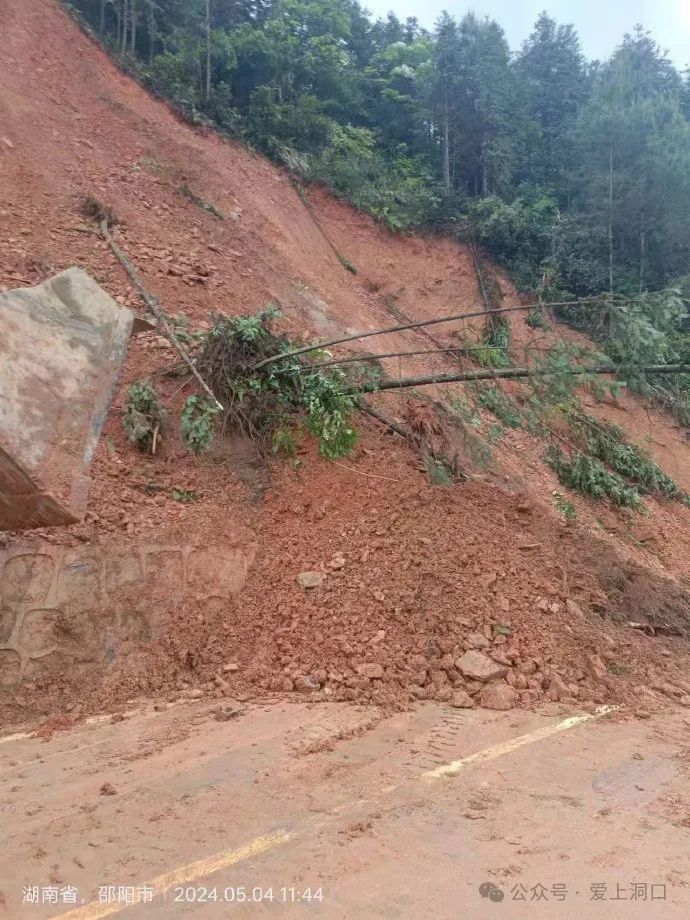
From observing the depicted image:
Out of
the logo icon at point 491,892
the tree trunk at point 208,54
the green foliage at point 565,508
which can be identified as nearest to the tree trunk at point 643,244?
the tree trunk at point 208,54

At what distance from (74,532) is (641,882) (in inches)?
175

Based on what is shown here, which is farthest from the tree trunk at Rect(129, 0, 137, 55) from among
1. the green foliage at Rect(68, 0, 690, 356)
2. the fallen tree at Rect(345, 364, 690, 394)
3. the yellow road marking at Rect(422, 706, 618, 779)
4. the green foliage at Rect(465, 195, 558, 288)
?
the yellow road marking at Rect(422, 706, 618, 779)

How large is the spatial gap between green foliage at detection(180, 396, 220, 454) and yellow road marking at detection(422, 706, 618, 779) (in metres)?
3.77

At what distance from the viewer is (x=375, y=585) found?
5707 mm

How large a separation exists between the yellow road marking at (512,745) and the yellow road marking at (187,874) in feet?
3.45

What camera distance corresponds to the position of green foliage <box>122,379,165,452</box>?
642 centimetres

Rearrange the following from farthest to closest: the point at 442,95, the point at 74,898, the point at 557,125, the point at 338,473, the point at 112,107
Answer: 1. the point at 557,125
2. the point at 442,95
3. the point at 112,107
4. the point at 338,473
5. the point at 74,898

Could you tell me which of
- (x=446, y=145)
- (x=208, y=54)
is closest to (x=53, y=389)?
(x=208, y=54)

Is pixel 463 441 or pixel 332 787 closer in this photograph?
pixel 332 787

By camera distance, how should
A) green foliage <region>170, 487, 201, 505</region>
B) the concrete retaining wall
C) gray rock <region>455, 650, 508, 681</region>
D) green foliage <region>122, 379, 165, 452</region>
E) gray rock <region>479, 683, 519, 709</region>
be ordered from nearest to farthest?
1. gray rock <region>479, 683, 519, 709</region>
2. gray rock <region>455, 650, 508, 681</region>
3. the concrete retaining wall
4. green foliage <region>170, 487, 201, 505</region>
5. green foliage <region>122, 379, 165, 452</region>

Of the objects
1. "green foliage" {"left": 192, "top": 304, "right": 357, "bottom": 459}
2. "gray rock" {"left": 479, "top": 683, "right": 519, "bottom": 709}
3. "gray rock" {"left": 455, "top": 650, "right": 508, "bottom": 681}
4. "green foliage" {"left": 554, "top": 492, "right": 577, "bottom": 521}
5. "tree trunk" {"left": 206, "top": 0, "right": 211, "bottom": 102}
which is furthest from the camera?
"tree trunk" {"left": 206, "top": 0, "right": 211, "bottom": 102}

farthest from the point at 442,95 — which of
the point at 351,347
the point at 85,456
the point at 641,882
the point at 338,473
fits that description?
the point at 641,882

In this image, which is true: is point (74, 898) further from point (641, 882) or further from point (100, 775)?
point (641, 882)

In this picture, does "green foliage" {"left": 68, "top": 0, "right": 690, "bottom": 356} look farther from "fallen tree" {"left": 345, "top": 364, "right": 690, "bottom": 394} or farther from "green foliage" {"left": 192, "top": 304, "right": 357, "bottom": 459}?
"fallen tree" {"left": 345, "top": 364, "right": 690, "bottom": 394}
